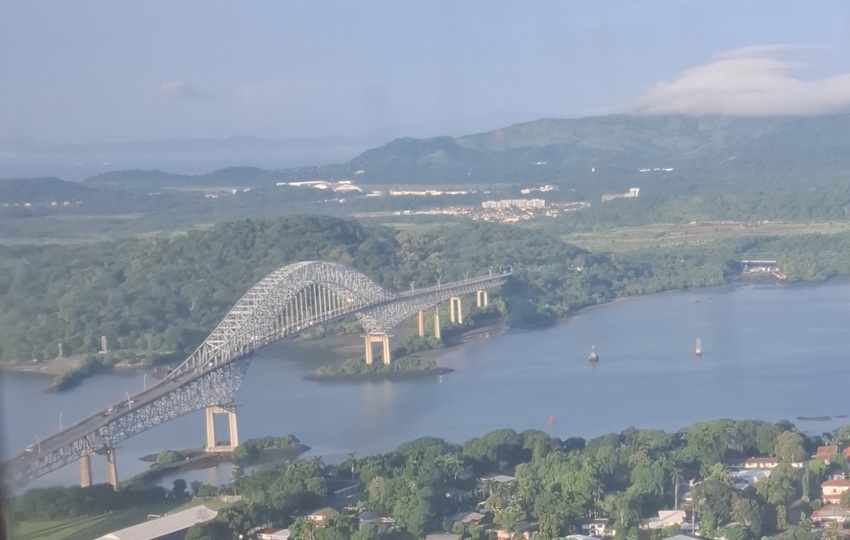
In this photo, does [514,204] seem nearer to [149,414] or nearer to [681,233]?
[681,233]

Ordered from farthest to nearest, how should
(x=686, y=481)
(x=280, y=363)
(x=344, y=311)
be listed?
(x=344, y=311) < (x=280, y=363) < (x=686, y=481)

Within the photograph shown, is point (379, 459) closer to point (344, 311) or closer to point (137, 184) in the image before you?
point (344, 311)

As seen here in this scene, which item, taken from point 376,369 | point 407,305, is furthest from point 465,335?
point 376,369

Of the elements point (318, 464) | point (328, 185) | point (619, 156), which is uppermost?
point (619, 156)

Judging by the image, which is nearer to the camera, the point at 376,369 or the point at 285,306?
the point at 285,306

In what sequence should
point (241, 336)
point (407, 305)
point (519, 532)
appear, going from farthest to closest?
point (407, 305) → point (241, 336) → point (519, 532)

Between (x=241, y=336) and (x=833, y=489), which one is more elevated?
(x=241, y=336)

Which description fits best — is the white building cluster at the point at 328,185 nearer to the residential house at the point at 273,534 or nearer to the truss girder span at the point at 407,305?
the truss girder span at the point at 407,305

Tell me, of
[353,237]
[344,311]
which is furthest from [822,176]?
[344,311]
